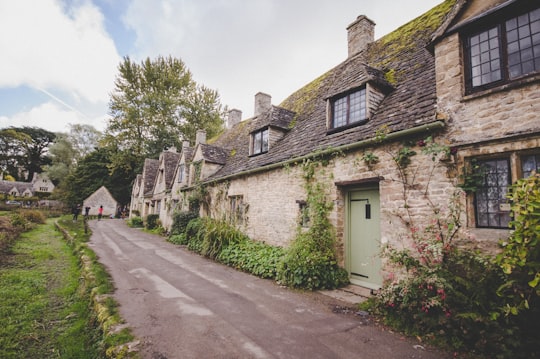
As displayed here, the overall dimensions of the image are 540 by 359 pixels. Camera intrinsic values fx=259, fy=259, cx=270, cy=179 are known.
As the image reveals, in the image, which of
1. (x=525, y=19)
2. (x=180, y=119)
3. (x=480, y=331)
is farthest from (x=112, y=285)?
(x=180, y=119)

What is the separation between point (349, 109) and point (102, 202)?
1804 inches

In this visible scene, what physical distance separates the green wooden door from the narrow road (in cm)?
171

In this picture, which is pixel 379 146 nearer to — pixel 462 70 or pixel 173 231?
pixel 462 70

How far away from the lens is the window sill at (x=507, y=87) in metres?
4.57

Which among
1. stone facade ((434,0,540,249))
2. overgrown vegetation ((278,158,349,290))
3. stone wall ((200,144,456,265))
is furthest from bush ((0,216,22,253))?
stone facade ((434,0,540,249))

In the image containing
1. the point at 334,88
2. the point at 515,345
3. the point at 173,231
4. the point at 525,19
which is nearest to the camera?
the point at 515,345

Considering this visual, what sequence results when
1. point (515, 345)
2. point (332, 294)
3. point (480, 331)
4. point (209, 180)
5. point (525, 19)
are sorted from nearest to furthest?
point (515, 345), point (480, 331), point (525, 19), point (332, 294), point (209, 180)

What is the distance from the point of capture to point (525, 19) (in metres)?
5.05

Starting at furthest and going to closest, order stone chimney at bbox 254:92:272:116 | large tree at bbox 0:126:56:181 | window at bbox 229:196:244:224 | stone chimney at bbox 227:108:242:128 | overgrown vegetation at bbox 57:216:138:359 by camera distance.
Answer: large tree at bbox 0:126:56:181 < stone chimney at bbox 227:108:242:128 < stone chimney at bbox 254:92:272:116 < window at bbox 229:196:244:224 < overgrown vegetation at bbox 57:216:138:359

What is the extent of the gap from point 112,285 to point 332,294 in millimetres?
5757

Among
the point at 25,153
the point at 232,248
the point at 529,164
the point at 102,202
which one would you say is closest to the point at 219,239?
the point at 232,248

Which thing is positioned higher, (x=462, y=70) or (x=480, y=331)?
(x=462, y=70)

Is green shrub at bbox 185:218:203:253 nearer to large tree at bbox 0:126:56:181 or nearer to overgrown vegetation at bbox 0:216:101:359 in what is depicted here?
overgrown vegetation at bbox 0:216:101:359

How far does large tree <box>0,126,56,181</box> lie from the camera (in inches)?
2460
